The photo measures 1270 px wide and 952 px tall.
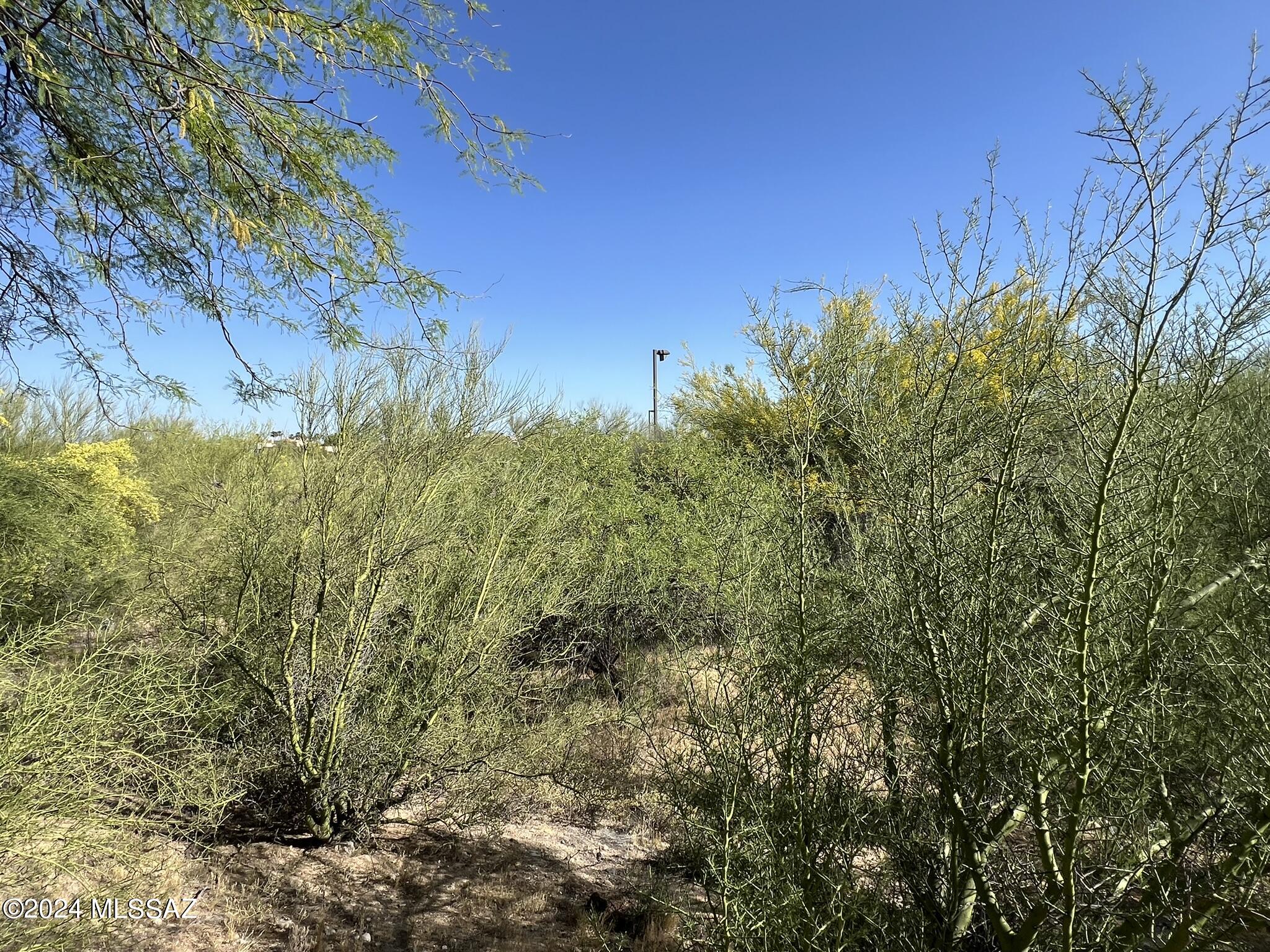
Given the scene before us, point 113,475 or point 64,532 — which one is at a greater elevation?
point 113,475

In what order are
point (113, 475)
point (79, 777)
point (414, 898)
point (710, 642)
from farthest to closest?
point (113, 475) → point (710, 642) → point (414, 898) → point (79, 777)

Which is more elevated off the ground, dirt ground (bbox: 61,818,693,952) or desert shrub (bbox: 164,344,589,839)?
desert shrub (bbox: 164,344,589,839)

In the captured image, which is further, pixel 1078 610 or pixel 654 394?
pixel 654 394

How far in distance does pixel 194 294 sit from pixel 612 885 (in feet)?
17.3

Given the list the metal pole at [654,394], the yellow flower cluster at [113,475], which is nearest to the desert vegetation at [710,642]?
the yellow flower cluster at [113,475]

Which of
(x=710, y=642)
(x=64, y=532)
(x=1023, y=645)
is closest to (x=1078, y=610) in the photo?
(x=1023, y=645)

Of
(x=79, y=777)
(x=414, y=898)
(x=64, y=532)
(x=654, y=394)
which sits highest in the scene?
(x=654, y=394)

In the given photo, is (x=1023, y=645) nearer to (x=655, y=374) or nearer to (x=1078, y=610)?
(x=1078, y=610)

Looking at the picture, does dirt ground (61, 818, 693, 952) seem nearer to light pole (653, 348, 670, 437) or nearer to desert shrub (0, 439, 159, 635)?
desert shrub (0, 439, 159, 635)

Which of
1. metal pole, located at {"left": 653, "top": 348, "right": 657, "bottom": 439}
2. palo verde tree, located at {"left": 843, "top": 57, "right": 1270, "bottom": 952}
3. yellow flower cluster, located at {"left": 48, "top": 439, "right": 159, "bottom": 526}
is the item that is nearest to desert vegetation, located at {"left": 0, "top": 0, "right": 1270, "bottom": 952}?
palo verde tree, located at {"left": 843, "top": 57, "right": 1270, "bottom": 952}

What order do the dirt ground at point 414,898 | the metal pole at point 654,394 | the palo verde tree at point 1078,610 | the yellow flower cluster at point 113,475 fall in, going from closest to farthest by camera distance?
the palo verde tree at point 1078,610
the dirt ground at point 414,898
the yellow flower cluster at point 113,475
the metal pole at point 654,394

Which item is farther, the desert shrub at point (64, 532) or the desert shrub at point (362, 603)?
the desert shrub at point (64, 532)

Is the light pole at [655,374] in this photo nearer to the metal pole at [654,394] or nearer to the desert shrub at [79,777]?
the metal pole at [654,394]

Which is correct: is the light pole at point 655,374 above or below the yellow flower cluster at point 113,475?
above
